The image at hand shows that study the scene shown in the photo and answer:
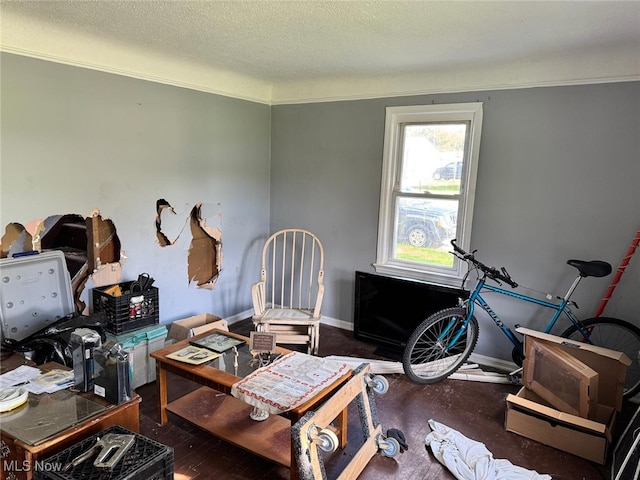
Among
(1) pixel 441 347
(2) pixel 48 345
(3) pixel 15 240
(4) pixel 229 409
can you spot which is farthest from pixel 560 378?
(3) pixel 15 240

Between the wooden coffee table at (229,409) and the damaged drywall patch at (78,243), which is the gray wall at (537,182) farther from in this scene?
the damaged drywall patch at (78,243)

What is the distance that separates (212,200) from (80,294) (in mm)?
1328

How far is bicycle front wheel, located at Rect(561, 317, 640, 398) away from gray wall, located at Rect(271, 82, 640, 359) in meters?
0.15

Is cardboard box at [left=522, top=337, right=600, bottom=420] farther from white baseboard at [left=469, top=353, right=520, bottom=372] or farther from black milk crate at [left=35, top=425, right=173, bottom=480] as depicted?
black milk crate at [left=35, top=425, right=173, bottom=480]

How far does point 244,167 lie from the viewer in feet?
13.4

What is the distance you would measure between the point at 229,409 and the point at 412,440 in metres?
1.10

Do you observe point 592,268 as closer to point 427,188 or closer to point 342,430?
point 427,188

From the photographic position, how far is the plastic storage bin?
2.86 m

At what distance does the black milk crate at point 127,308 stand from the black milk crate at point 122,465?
1.42 m

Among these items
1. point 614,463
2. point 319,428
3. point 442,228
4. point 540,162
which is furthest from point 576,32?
point 319,428

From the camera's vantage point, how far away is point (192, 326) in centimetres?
344

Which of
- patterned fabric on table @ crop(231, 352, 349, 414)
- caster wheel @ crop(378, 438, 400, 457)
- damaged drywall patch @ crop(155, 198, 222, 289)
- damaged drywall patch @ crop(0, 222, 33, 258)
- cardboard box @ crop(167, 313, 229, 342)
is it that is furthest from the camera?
damaged drywall patch @ crop(155, 198, 222, 289)

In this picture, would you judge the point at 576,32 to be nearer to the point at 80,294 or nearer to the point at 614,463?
the point at 614,463

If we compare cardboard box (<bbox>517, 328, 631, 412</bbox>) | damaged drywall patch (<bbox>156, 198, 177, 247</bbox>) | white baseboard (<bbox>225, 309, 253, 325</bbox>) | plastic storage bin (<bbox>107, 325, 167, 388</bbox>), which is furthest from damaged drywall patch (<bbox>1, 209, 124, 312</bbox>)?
cardboard box (<bbox>517, 328, 631, 412</bbox>)
